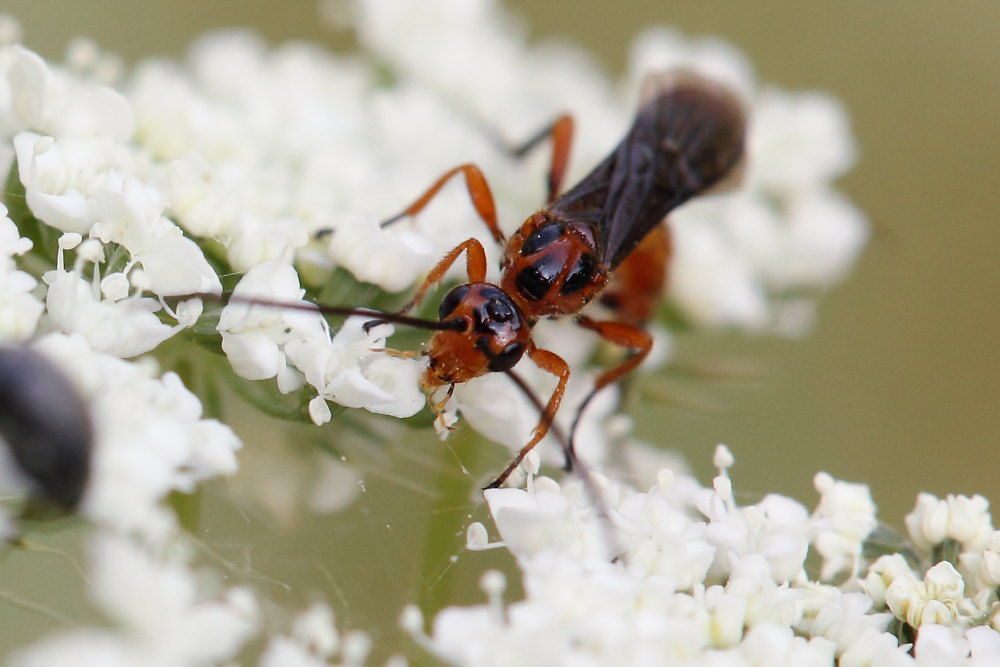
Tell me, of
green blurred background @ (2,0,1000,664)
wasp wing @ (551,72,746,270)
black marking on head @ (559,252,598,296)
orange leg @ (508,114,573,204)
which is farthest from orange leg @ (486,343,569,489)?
green blurred background @ (2,0,1000,664)

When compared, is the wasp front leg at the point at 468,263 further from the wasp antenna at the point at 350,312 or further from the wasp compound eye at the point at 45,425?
the wasp compound eye at the point at 45,425

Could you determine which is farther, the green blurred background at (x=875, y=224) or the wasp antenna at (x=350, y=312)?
the green blurred background at (x=875, y=224)

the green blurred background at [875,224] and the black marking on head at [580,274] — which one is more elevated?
the black marking on head at [580,274]

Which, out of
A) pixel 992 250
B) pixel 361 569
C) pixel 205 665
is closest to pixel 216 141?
pixel 361 569

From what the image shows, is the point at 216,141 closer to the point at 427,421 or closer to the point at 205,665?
the point at 427,421

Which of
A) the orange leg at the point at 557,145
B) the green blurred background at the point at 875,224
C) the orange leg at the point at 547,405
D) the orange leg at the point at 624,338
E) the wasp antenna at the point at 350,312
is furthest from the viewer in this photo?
the green blurred background at the point at 875,224

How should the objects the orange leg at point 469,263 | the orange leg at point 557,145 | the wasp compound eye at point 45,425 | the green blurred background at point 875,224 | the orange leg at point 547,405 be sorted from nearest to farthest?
the wasp compound eye at point 45,425 < the orange leg at point 547,405 < the orange leg at point 469,263 < the orange leg at point 557,145 < the green blurred background at point 875,224

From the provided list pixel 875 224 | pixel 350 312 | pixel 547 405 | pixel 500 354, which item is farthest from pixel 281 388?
pixel 875 224

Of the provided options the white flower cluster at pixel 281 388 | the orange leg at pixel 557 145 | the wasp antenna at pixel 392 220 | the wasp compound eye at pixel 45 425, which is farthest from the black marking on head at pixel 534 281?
the wasp compound eye at pixel 45 425
